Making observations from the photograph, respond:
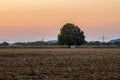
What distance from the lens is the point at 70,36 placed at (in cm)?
14325

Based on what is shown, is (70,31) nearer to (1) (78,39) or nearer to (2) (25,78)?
(1) (78,39)

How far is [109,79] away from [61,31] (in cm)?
12789

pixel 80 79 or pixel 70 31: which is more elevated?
pixel 70 31

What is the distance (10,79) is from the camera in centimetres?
1938

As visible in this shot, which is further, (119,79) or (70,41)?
(70,41)

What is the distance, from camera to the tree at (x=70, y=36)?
468 feet

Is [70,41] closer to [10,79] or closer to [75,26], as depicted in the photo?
[75,26]

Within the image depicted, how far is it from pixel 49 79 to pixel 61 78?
0.72 metres

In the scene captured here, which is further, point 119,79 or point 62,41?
point 62,41

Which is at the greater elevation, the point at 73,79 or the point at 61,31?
the point at 61,31

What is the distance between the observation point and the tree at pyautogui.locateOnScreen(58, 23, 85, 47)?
143 m

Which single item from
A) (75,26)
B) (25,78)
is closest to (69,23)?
(75,26)

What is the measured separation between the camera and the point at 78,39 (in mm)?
143375

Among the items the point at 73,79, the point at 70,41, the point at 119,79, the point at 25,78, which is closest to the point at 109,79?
the point at 119,79
